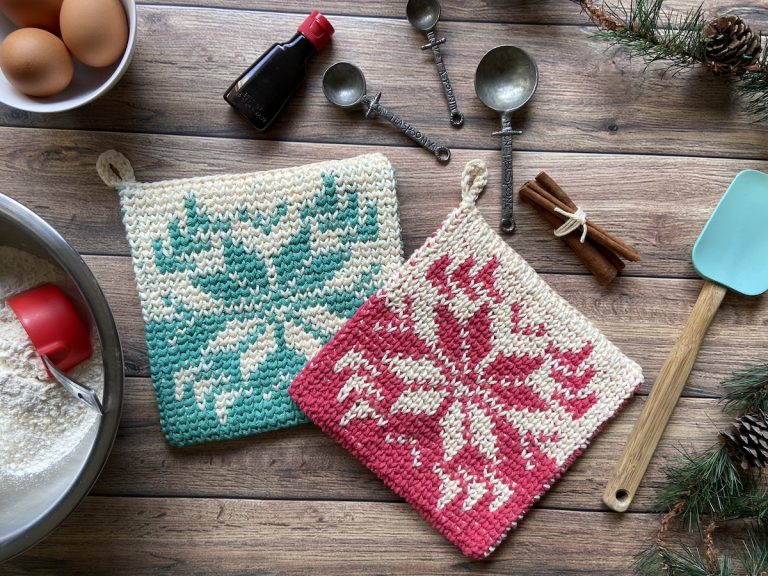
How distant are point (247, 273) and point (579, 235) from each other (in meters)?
0.45

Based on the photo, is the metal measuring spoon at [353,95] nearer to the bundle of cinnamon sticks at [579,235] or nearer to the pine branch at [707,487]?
the bundle of cinnamon sticks at [579,235]

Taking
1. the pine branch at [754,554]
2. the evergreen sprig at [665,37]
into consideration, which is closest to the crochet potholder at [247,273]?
the evergreen sprig at [665,37]

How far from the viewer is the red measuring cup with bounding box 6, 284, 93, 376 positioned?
2.45 feet

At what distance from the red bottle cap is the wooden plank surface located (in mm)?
37

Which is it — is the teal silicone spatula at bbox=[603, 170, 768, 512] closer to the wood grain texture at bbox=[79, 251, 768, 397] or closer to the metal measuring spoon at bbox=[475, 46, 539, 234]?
the wood grain texture at bbox=[79, 251, 768, 397]

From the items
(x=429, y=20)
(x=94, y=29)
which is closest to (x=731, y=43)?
(x=429, y=20)

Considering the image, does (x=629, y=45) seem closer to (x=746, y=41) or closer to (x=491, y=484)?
(x=746, y=41)

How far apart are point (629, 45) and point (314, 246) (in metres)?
0.50

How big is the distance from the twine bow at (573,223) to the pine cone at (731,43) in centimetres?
26

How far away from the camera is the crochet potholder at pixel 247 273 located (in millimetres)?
815

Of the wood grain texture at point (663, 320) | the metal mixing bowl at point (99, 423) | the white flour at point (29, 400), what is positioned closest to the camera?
the metal mixing bowl at point (99, 423)

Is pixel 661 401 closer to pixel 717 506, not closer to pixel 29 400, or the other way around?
pixel 717 506

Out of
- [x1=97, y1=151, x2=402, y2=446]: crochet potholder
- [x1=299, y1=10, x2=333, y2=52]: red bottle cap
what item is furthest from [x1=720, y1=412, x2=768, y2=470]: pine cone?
[x1=299, y1=10, x2=333, y2=52]: red bottle cap

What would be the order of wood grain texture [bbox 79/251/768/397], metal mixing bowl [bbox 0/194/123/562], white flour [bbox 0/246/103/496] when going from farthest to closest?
wood grain texture [bbox 79/251/768/397]
white flour [bbox 0/246/103/496]
metal mixing bowl [bbox 0/194/123/562]
